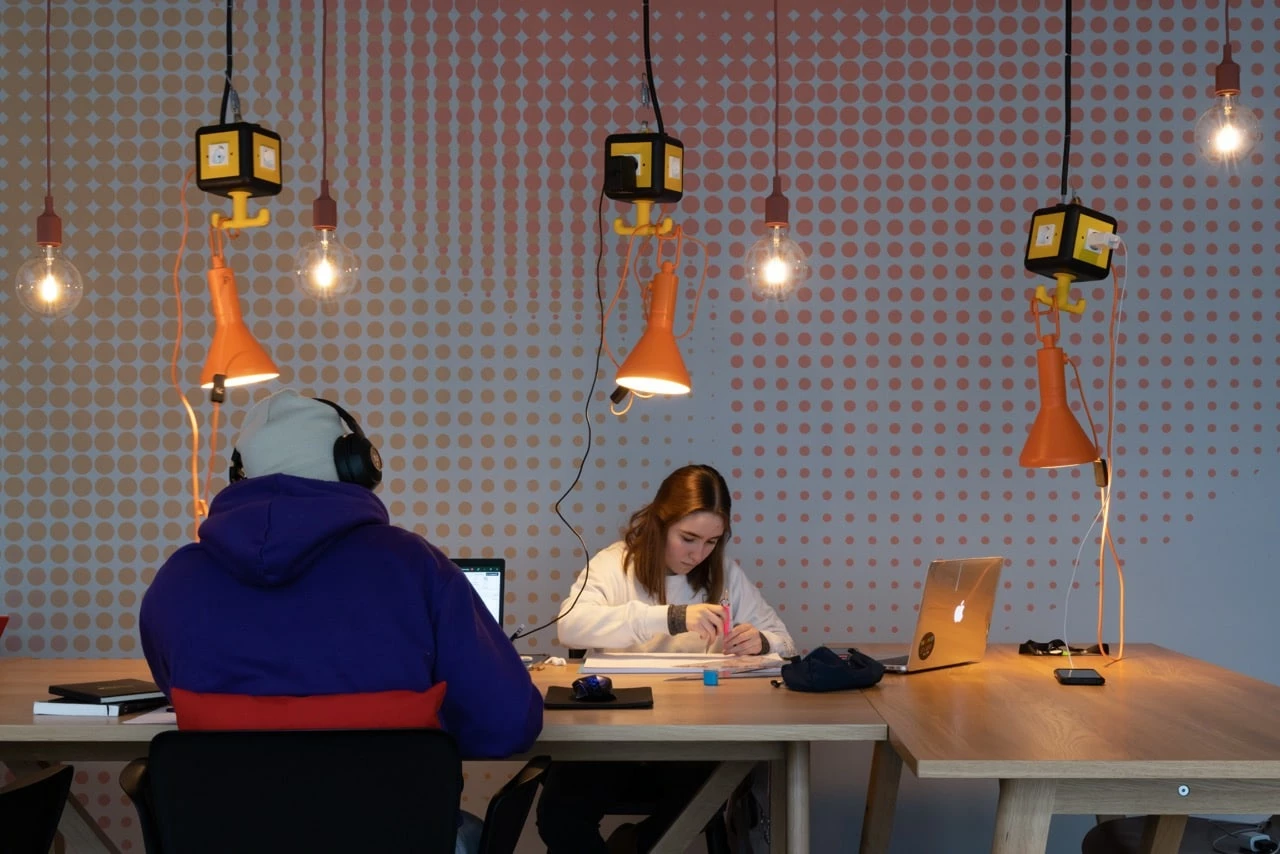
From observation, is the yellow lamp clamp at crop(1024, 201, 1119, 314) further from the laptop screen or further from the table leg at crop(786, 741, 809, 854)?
the laptop screen

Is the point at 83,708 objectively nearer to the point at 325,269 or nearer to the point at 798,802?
the point at 325,269

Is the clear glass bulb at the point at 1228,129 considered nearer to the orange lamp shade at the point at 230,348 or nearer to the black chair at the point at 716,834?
the black chair at the point at 716,834

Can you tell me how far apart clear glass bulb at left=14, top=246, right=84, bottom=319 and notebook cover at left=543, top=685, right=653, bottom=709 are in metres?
1.71

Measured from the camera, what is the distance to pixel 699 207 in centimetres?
434

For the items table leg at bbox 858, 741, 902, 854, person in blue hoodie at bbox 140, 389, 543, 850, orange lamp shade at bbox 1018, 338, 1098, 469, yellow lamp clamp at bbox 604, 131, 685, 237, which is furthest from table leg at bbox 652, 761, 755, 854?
yellow lamp clamp at bbox 604, 131, 685, 237

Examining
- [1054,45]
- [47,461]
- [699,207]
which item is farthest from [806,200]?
[47,461]

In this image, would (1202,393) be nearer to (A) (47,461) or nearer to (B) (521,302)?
(B) (521,302)

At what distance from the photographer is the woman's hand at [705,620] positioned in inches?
131

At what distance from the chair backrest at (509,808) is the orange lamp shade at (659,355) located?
3.91ft

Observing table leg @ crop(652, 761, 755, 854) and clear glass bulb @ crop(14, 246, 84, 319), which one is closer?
table leg @ crop(652, 761, 755, 854)

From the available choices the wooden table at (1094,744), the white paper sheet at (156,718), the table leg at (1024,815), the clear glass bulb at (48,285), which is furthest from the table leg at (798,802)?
the clear glass bulb at (48,285)

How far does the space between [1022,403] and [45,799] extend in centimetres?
323

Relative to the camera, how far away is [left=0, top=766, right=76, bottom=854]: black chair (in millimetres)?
2090

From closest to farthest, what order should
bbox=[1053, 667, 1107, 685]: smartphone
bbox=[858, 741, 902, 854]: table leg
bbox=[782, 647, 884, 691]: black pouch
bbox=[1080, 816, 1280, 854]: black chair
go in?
bbox=[1080, 816, 1280, 854]: black chair, bbox=[782, 647, 884, 691]: black pouch, bbox=[1053, 667, 1107, 685]: smartphone, bbox=[858, 741, 902, 854]: table leg
